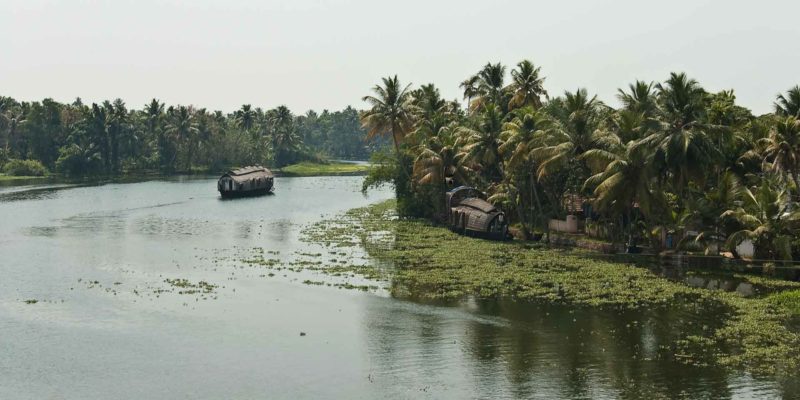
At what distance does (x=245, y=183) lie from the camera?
12088 cm

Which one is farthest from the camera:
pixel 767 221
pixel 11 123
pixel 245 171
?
pixel 11 123

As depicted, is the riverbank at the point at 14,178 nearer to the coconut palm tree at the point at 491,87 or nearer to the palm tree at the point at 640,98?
the coconut palm tree at the point at 491,87

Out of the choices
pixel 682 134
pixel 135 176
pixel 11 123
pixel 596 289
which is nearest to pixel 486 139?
pixel 682 134

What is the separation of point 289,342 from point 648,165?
2944 centimetres

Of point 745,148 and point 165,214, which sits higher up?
point 745,148

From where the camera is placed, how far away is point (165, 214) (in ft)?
309

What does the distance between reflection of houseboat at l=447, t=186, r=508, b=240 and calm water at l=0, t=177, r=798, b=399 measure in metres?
15.8

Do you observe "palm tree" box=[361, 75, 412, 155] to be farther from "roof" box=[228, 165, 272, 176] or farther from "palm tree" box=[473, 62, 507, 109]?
"roof" box=[228, 165, 272, 176]

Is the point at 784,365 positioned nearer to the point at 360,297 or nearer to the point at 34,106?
the point at 360,297

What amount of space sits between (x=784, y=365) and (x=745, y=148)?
32.9 meters

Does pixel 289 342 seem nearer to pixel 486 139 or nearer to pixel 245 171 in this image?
pixel 486 139

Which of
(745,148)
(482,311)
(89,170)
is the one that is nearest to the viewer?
(482,311)

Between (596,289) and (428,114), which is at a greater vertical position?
(428,114)

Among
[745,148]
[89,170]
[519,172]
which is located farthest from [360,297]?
[89,170]
